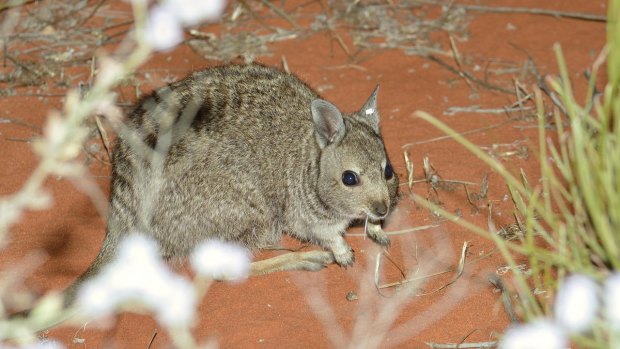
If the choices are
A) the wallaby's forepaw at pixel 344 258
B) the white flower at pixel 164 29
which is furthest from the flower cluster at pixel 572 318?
the wallaby's forepaw at pixel 344 258

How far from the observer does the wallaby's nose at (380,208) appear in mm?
4703

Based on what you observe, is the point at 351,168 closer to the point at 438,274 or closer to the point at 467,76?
the point at 438,274

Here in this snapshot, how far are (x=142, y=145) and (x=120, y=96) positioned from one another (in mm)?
2032

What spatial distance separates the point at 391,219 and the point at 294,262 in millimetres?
760

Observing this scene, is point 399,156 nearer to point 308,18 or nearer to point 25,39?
point 308,18

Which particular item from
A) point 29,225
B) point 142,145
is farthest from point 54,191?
point 142,145

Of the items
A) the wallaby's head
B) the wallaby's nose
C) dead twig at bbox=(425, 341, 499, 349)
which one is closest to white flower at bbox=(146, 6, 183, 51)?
dead twig at bbox=(425, 341, 499, 349)

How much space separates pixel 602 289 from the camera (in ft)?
8.70

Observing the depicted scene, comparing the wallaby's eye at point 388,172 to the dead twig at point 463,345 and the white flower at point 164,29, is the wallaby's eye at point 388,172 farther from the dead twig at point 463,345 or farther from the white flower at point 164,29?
the white flower at point 164,29

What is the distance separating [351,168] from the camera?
4.78 metres

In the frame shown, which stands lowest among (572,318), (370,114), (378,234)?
(378,234)

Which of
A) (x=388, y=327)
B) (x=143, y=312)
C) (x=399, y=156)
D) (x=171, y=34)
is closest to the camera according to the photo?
(x=171, y=34)

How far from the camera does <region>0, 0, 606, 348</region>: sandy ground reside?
14.2ft

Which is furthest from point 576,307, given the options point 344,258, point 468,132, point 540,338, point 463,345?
point 468,132
